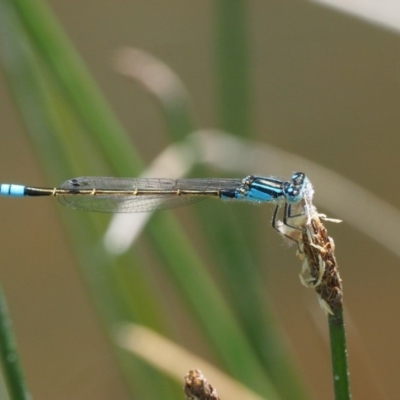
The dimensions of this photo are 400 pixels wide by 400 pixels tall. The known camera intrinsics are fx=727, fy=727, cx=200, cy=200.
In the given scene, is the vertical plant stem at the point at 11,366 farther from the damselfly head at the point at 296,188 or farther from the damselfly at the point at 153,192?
the damselfly at the point at 153,192

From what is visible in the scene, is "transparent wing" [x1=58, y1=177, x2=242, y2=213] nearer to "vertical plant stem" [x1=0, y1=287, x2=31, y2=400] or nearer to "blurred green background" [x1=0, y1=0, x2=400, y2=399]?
"vertical plant stem" [x1=0, y1=287, x2=31, y2=400]

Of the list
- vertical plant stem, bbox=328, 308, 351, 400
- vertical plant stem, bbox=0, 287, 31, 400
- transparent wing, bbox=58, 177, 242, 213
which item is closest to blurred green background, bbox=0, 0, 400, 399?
transparent wing, bbox=58, 177, 242, 213

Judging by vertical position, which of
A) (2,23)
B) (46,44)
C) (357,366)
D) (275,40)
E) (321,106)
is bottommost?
(357,366)

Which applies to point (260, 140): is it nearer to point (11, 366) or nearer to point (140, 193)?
point (140, 193)

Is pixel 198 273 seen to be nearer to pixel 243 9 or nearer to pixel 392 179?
pixel 243 9

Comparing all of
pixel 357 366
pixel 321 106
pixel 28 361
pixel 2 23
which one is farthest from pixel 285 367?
pixel 321 106

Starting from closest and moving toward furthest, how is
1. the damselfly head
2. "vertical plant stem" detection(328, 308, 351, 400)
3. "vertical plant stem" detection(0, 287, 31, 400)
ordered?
1. "vertical plant stem" detection(328, 308, 351, 400)
2. "vertical plant stem" detection(0, 287, 31, 400)
3. the damselfly head

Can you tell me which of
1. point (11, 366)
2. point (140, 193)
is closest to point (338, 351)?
point (11, 366)

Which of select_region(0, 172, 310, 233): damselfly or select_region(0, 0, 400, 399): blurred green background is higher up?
select_region(0, 0, 400, 399): blurred green background
